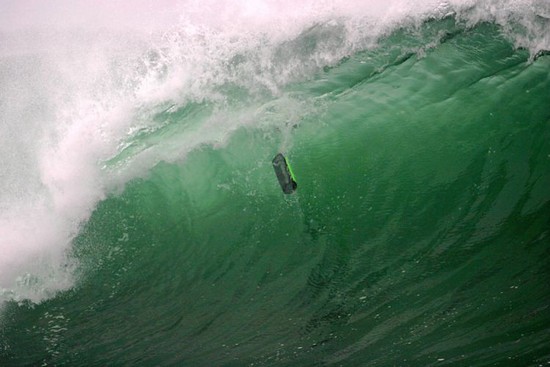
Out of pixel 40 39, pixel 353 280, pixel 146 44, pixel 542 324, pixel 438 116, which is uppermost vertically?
pixel 40 39

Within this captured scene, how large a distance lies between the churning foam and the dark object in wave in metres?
0.61

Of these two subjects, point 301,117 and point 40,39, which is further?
point 40,39

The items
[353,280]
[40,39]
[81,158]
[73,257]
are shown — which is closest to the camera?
[353,280]

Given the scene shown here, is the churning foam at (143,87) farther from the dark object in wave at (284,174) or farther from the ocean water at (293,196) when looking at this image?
the dark object in wave at (284,174)

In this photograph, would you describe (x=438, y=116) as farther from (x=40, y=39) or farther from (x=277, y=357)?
(x=40, y=39)

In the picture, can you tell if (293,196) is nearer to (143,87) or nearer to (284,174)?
(284,174)

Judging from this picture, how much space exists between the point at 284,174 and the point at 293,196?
248mm

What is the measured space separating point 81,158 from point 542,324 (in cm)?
379

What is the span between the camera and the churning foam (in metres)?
4.56

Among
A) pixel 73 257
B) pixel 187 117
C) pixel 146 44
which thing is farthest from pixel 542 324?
pixel 146 44

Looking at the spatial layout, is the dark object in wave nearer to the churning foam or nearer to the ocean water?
the ocean water

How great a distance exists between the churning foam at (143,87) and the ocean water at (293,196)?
0.02 metres

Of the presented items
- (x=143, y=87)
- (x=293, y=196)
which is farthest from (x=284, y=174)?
(x=143, y=87)

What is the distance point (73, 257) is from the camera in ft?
14.5
